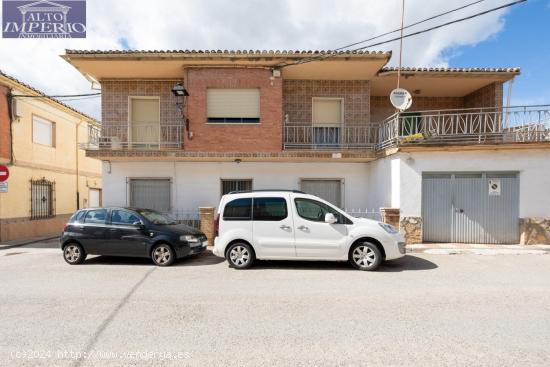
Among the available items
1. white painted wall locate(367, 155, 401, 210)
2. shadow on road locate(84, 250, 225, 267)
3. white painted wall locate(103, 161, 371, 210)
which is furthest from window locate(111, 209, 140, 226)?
white painted wall locate(367, 155, 401, 210)

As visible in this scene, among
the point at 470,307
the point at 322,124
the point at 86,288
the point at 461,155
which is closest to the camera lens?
the point at 470,307

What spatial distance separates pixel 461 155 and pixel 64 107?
17507mm

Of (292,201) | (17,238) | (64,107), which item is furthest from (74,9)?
(292,201)

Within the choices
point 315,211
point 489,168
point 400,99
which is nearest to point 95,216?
point 315,211

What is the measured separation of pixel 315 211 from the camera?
6621 mm

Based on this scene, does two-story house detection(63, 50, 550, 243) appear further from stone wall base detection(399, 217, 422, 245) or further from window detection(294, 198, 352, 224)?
window detection(294, 198, 352, 224)

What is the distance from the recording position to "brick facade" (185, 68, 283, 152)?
9.91m

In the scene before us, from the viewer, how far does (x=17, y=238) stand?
39.4 ft

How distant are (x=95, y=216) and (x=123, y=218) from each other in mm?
A: 774

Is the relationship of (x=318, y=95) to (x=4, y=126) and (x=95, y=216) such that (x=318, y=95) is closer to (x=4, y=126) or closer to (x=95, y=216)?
(x=95, y=216)

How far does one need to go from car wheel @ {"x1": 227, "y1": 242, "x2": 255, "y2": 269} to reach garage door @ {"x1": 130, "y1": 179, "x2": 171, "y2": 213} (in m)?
5.21

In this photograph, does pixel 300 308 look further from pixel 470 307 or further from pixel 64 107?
pixel 64 107

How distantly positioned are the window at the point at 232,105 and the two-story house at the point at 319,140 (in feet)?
0.13

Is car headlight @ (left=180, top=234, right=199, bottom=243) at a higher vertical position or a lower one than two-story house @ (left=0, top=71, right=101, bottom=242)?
lower
